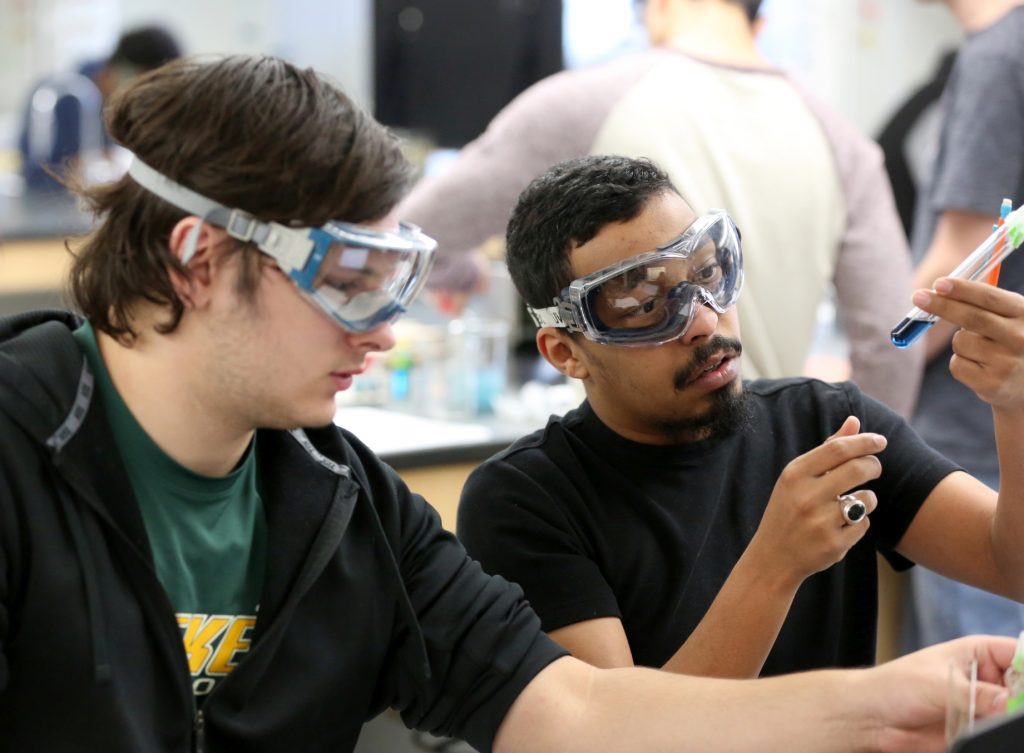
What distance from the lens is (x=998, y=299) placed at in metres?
1.50

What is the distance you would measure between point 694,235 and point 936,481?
0.44 m

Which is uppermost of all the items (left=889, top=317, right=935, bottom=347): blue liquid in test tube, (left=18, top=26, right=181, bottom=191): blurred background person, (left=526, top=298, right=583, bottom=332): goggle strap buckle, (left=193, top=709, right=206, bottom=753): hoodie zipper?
(left=889, top=317, right=935, bottom=347): blue liquid in test tube

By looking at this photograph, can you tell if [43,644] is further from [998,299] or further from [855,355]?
[855,355]

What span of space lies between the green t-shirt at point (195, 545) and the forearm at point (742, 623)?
19.0 inches

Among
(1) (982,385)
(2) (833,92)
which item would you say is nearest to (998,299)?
(1) (982,385)

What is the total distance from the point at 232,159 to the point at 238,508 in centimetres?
37

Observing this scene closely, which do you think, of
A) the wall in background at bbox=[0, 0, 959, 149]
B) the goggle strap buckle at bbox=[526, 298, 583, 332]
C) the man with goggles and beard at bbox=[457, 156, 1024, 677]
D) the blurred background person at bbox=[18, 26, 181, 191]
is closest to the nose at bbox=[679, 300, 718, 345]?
the man with goggles and beard at bbox=[457, 156, 1024, 677]

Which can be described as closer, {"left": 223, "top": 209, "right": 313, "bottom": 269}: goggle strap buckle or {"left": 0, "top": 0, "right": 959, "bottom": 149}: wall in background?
{"left": 223, "top": 209, "right": 313, "bottom": 269}: goggle strap buckle

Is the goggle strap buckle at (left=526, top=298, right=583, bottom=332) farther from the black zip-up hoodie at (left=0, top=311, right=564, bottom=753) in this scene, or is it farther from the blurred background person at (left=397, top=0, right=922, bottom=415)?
the blurred background person at (left=397, top=0, right=922, bottom=415)

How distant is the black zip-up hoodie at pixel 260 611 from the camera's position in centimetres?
124

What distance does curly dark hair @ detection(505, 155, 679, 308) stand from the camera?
1.68 metres

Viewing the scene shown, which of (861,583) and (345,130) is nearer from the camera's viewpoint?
(345,130)

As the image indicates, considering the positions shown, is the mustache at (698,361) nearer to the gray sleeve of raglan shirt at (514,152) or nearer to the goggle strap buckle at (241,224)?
the goggle strap buckle at (241,224)

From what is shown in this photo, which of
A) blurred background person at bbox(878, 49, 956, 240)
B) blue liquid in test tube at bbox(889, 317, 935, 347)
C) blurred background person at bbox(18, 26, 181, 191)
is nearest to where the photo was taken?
blue liquid in test tube at bbox(889, 317, 935, 347)
